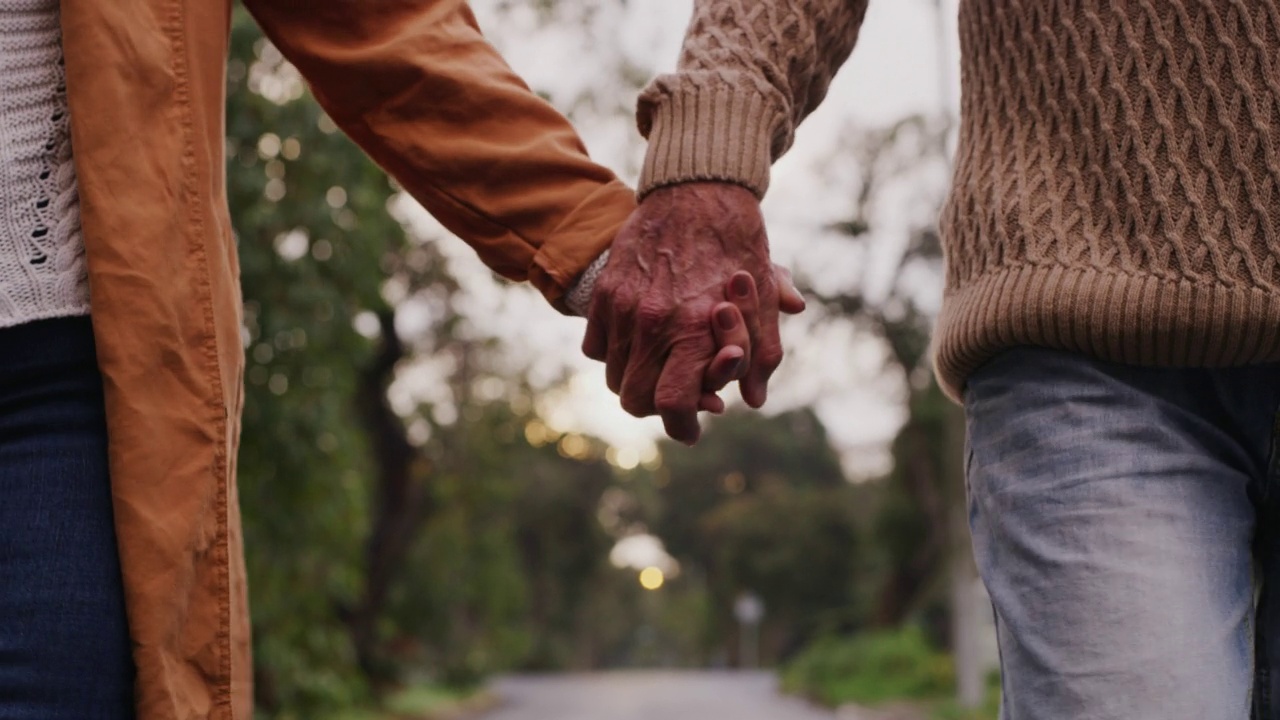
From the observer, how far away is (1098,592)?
1407 millimetres

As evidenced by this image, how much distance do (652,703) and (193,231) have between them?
23896mm

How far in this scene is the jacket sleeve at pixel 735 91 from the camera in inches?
64.9

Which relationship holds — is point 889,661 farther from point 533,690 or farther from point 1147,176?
point 1147,176

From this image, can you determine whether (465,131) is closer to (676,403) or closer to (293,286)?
(676,403)

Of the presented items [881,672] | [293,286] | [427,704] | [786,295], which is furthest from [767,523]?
[786,295]

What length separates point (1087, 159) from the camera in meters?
1.57

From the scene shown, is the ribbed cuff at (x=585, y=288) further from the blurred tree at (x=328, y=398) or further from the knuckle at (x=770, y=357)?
the blurred tree at (x=328, y=398)

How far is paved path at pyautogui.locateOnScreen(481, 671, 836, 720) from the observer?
66.5 feet

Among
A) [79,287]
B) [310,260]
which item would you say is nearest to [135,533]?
[79,287]

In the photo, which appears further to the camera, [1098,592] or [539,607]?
[539,607]

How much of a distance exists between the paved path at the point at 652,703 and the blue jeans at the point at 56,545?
18295 mm

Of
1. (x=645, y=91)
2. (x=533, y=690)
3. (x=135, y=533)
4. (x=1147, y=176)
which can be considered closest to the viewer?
(x=135, y=533)

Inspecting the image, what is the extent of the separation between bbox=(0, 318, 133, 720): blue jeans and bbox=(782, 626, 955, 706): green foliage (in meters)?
21.1

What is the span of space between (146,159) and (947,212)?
99 cm
